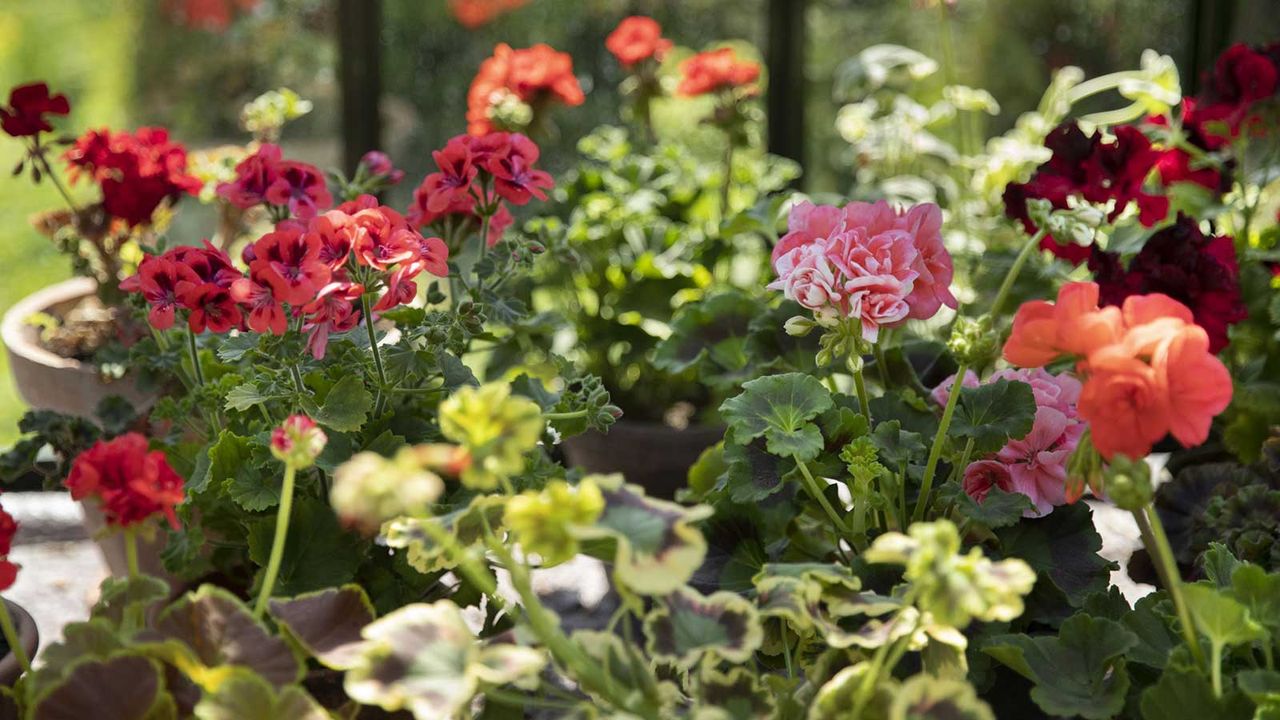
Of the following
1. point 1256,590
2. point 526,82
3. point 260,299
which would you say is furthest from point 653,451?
point 1256,590

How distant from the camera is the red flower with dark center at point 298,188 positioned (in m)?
1.25

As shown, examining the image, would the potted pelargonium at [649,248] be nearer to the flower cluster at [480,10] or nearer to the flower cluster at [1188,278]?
the flower cluster at [480,10]

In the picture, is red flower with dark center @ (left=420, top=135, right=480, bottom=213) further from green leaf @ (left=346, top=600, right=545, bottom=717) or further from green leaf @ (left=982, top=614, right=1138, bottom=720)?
green leaf @ (left=982, top=614, right=1138, bottom=720)

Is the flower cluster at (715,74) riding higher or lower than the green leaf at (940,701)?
higher

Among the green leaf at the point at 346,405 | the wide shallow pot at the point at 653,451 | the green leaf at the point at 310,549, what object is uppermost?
the green leaf at the point at 346,405

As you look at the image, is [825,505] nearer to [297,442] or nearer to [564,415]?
[564,415]

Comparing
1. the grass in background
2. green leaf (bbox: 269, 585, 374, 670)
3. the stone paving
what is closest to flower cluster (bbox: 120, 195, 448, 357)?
green leaf (bbox: 269, 585, 374, 670)

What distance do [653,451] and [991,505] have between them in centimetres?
68

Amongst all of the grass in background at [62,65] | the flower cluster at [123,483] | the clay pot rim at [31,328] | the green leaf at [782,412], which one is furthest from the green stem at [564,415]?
the grass in background at [62,65]

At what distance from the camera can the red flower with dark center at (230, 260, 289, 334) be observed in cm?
102

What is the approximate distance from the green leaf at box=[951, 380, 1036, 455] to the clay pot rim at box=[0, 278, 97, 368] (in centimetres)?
99

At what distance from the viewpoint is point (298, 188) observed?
4.17 ft

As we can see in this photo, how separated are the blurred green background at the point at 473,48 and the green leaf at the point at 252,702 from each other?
1.57 m

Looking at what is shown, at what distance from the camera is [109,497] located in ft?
2.77
